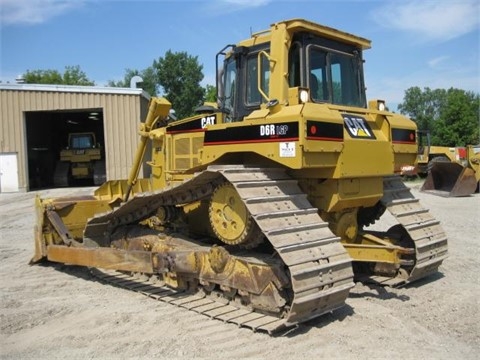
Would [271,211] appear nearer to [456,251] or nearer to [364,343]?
[364,343]

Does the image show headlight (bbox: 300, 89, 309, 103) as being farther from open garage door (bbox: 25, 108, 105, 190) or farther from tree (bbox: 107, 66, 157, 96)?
tree (bbox: 107, 66, 157, 96)

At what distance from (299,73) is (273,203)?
5.54 feet

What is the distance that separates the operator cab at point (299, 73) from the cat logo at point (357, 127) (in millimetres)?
439

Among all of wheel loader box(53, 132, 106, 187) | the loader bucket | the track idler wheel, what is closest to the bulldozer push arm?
the track idler wheel

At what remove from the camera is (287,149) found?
469 cm

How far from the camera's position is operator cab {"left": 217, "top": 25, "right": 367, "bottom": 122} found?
5520 mm

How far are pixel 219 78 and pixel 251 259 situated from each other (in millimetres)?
2565

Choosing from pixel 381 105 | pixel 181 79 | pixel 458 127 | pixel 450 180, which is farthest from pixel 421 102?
pixel 381 105

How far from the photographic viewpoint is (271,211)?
14.8 feet

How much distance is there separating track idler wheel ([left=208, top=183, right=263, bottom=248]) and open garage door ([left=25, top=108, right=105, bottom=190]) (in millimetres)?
17697

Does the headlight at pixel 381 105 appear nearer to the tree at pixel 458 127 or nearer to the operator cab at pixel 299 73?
the operator cab at pixel 299 73

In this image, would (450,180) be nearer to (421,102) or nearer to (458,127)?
(458,127)

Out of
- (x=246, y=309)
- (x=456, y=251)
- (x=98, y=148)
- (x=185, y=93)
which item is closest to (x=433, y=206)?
(x=456, y=251)

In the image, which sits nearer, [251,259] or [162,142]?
[251,259]
